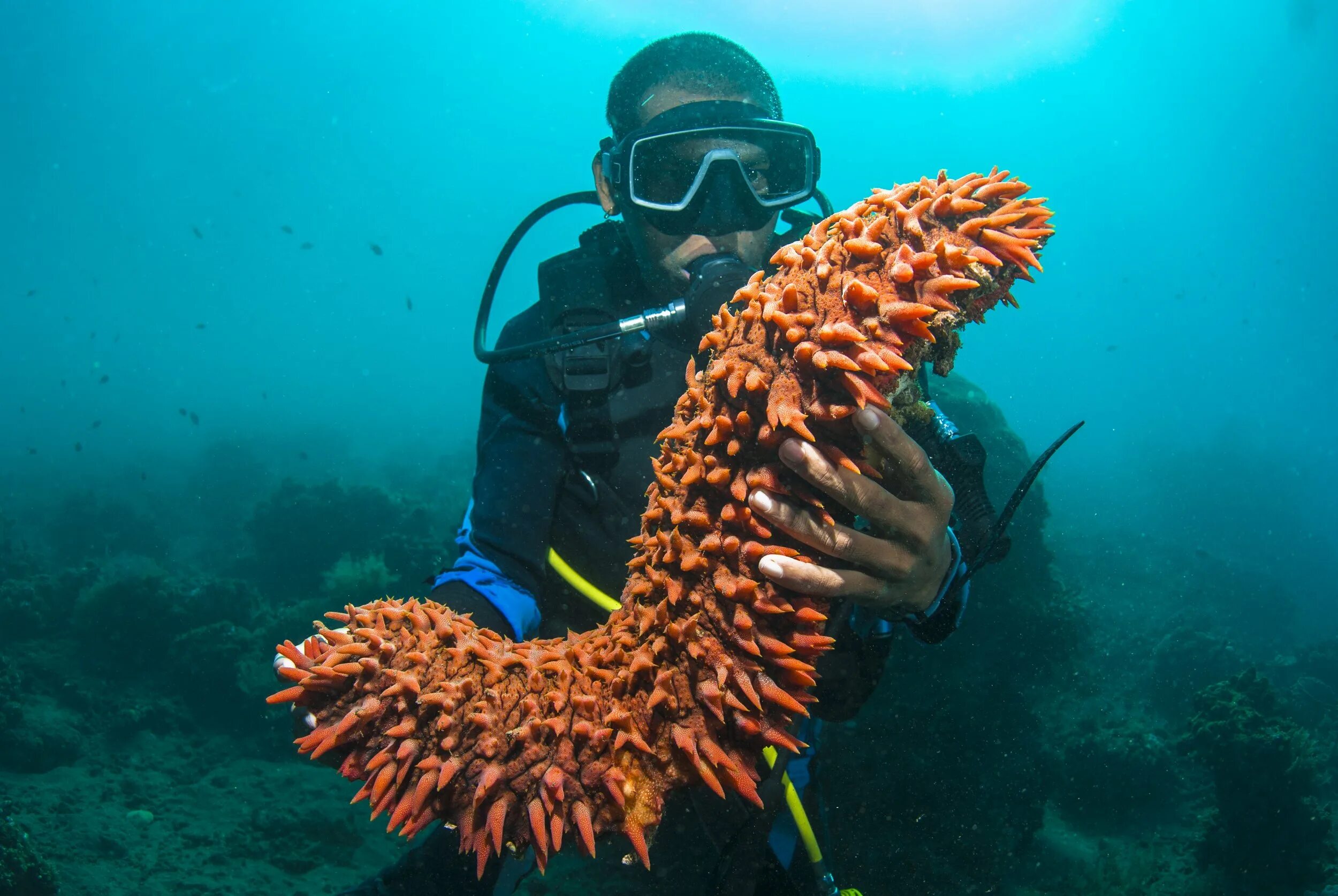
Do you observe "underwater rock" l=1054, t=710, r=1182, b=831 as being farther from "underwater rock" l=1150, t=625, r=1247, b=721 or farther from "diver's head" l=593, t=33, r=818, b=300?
"diver's head" l=593, t=33, r=818, b=300

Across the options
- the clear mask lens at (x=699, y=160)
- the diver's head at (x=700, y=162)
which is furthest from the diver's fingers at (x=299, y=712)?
the clear mask lens at (x=699, y=160)

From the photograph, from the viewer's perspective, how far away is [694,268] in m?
2.49

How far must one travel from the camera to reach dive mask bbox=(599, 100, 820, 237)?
265 cm

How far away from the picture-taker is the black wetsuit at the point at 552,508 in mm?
2158

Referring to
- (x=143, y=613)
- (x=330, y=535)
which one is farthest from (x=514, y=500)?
(x=330, y=535)

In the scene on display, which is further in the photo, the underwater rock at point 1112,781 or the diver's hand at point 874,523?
the underwater rock at point 1112,781

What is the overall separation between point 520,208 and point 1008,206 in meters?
121

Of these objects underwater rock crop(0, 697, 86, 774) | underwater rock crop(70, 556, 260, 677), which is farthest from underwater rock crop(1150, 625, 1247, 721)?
underwater rock crop(0, 697, 86, 774)

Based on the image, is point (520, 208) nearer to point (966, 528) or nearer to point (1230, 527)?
point (1230, 527)

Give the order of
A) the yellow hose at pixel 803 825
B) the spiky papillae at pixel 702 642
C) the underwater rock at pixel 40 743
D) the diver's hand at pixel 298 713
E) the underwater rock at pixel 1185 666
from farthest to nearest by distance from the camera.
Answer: the underwater rock at pixel 1185 666 < the underwater rock at pixel 40 743 < the yellow hose at pixel 803 825 < the diver's hand at pixel 298 713 < the spiky papillae at pixel 702 642

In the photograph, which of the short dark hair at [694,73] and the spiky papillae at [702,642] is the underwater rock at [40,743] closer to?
the spiky papillae at [702,642]

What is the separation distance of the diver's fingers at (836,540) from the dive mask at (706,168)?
171 cm

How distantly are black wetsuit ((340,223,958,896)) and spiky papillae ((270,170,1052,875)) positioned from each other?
86cm

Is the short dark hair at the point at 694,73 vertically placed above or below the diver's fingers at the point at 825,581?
above
